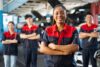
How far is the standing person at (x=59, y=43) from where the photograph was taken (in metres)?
3.75

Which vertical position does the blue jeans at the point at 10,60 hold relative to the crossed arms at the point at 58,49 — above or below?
below

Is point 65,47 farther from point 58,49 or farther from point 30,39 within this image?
point 30,39

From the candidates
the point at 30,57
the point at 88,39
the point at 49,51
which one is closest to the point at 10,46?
the point at 30,57

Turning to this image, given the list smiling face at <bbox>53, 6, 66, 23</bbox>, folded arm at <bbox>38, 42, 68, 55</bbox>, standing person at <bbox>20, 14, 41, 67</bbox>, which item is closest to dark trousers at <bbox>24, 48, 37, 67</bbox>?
standing person at <bbox>20, 14, 41, 67</bbox>

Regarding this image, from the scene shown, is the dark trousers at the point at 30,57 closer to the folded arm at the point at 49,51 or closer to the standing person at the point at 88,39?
the standing person at the point at 88,39

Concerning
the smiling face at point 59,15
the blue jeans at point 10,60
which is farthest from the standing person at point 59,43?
the blue jeans at point 10,60

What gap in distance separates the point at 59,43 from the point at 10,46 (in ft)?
13.4

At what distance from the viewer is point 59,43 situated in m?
3.85

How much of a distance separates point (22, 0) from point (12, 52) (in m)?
8.65

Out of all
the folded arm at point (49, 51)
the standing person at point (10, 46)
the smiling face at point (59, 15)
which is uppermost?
the smiling face at point (59, 15)

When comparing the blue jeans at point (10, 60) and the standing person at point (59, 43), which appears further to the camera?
the blue jeans at point (10, 60)

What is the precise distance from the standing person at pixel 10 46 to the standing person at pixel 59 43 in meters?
3.86

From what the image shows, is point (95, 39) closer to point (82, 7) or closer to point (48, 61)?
point (48, 61)

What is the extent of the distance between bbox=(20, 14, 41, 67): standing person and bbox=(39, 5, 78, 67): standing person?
4.11 m
